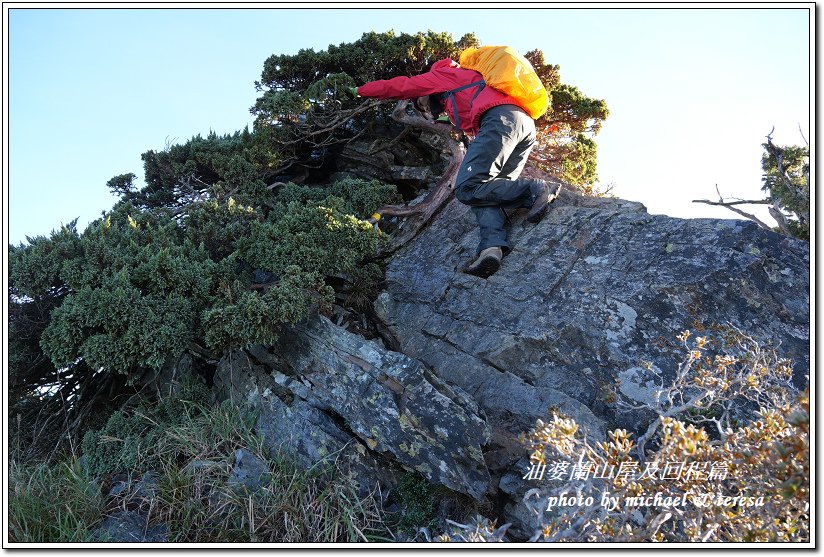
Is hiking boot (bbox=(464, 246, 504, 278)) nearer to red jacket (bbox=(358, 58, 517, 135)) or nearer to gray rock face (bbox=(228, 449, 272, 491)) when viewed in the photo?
red jacket (bbox=(358, 58, 517, 135))

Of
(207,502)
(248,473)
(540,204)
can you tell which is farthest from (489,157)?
(207,502)

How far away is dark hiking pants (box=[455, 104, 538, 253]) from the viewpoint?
18.0 feet

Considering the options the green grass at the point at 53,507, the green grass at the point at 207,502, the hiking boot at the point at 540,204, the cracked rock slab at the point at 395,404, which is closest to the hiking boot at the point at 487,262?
the hiking boot at the point at 540,204

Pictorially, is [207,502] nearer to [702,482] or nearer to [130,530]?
[130,530]

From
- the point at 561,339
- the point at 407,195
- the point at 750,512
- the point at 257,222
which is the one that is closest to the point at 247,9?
the point at 257,222

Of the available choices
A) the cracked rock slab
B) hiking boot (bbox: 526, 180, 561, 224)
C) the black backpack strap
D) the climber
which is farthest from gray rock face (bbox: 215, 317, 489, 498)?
the black backpack strap

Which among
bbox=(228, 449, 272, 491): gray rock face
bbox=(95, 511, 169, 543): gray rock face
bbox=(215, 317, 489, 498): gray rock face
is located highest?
bbox=(215, 317, 489, 498): gray rock face

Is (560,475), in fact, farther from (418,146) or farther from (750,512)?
(418,146)

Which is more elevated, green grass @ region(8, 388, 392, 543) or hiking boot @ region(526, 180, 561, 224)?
hiking boot @ region(526, 180, 561, 224)

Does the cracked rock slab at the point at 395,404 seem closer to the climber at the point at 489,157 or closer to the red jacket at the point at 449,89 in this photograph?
the climber at the point at 489,157

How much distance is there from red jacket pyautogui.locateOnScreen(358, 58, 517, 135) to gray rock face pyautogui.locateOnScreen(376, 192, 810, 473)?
4.00ft

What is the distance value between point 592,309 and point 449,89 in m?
2.58

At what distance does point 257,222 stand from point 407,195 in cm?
230

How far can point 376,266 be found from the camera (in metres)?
5.89
